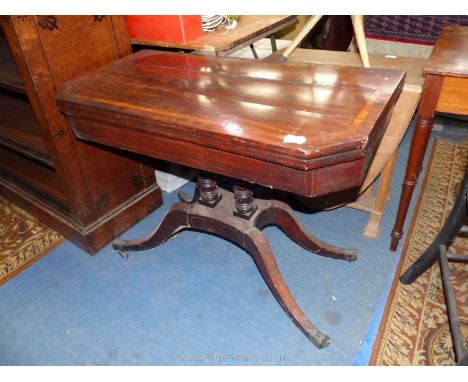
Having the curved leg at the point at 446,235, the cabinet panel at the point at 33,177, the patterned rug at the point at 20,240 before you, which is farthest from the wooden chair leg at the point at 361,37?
the patterned rug at the point at 20,240

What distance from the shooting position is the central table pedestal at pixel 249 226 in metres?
1.39

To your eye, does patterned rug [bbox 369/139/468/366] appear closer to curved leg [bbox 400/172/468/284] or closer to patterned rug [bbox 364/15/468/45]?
curved leg [bbox 400/172/468/284]

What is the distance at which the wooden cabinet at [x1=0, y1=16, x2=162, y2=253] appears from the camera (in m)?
1.34

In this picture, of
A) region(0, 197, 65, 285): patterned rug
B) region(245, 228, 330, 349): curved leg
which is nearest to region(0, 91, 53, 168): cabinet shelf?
region(0, 197, 65, 285): patterned rug

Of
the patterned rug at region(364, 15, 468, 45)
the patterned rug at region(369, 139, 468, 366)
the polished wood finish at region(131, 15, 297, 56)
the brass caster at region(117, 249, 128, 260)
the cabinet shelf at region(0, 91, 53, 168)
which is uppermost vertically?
the polished wood finish at region(131, 15, 297, 56)

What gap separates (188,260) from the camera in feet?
5.69

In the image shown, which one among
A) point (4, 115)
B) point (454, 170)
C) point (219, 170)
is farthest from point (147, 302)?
point (454, 170)

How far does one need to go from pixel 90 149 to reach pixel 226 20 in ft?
2.59

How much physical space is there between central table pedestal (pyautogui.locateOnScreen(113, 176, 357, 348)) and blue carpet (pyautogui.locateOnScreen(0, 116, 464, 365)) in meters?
0.07

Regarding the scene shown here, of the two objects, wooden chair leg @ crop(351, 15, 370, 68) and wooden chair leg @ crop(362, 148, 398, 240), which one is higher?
wooden chair leg @ crop(351, 15, 370, 68)

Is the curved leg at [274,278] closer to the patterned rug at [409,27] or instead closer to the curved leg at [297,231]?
the curved leg at [297,231]

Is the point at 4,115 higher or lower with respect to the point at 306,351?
higher

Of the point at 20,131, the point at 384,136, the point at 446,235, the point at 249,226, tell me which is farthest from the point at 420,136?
the point at 20,131
